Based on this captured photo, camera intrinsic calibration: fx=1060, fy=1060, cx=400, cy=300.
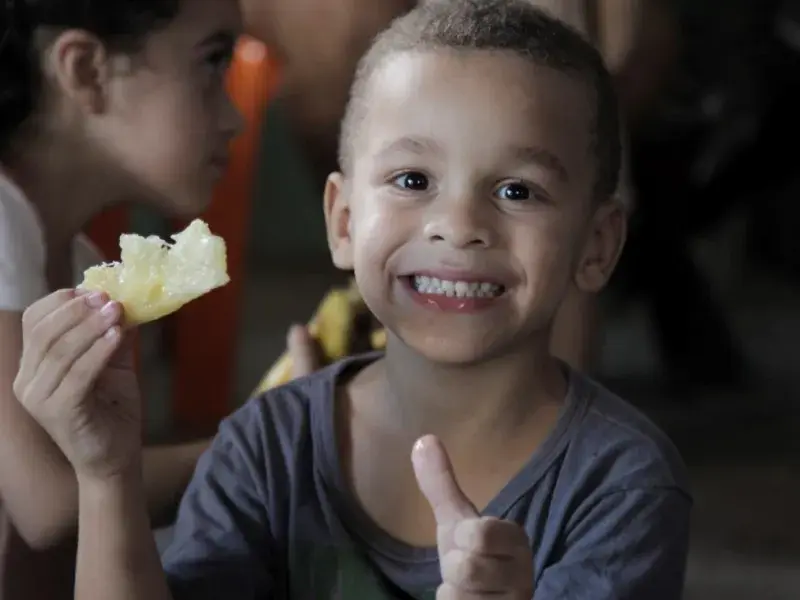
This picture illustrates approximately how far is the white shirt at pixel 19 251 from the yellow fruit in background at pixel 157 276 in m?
A: 0.14

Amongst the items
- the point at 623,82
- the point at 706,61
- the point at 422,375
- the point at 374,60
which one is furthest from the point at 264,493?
the point at 706,61

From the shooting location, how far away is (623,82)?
4.03 feet

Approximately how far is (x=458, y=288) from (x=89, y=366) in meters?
0.19

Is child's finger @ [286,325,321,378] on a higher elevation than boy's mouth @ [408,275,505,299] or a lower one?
lower

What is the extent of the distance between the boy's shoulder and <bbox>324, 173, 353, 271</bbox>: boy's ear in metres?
0.15

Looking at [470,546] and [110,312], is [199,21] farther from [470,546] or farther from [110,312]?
[470,546]

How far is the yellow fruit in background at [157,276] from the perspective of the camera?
53cm

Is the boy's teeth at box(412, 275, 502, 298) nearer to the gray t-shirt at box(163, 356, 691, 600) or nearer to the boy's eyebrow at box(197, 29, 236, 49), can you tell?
the gray t-shirt at box(163, 356, 691, 600)

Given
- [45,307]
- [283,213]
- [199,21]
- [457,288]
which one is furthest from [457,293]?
[283,213]

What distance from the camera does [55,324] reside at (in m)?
0.52

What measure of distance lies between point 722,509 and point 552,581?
0.81 m

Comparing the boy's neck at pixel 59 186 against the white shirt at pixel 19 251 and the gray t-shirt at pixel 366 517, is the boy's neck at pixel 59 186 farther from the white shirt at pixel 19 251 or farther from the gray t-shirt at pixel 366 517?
the gray t-shirt at pixel 366 517

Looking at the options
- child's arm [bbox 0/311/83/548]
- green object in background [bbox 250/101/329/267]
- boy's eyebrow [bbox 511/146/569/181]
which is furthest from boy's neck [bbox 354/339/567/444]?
green object in background [bbox 250/101/329/267]

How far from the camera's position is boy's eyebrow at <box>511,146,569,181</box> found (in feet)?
1.77
